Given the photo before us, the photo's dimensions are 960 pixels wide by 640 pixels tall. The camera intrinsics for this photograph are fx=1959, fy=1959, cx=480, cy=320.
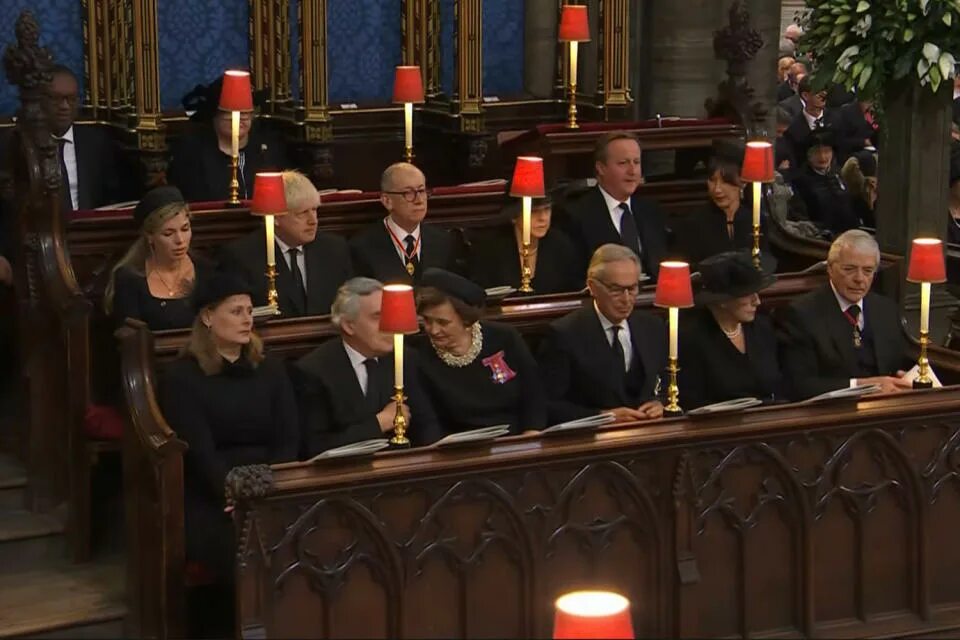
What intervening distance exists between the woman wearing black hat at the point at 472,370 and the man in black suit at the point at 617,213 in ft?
6.03

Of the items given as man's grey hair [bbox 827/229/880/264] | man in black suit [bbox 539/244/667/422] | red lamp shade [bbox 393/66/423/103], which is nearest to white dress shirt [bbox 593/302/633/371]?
man in black suit [bbox 539/244/667/422]

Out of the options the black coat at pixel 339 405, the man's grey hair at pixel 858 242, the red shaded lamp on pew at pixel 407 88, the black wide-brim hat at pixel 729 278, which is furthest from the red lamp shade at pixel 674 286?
the red shaded lamp on pew at pixel 407 88

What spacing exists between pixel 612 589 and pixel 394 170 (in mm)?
2685

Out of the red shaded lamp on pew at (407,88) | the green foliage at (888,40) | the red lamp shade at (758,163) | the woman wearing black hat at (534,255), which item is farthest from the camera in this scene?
the green foliage at (888,40)

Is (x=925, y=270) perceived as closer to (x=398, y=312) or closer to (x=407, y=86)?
(x=398, y=312)

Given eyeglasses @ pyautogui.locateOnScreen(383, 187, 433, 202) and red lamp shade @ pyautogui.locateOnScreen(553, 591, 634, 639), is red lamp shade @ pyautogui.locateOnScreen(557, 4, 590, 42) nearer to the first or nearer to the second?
eyeglasses @ pyautogui.locateOnScreen(383, 187, 433, 202)

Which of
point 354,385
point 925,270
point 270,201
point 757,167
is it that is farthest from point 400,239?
point 925,270

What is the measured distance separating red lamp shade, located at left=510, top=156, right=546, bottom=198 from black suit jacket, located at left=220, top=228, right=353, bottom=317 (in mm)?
846

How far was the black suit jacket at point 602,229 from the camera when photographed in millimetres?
9703

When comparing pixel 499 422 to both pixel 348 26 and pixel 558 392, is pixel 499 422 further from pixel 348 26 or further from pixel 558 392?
pixel 348 26

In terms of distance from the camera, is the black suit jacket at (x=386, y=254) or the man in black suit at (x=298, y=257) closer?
the man in black suit at (x=298, y=257)

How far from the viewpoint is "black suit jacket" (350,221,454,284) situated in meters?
9.09

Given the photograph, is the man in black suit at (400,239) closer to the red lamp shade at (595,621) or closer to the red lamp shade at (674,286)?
the red lamp shade at (674,286)

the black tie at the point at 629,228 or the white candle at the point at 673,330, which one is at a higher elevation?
the black tie at the point at 629,228
